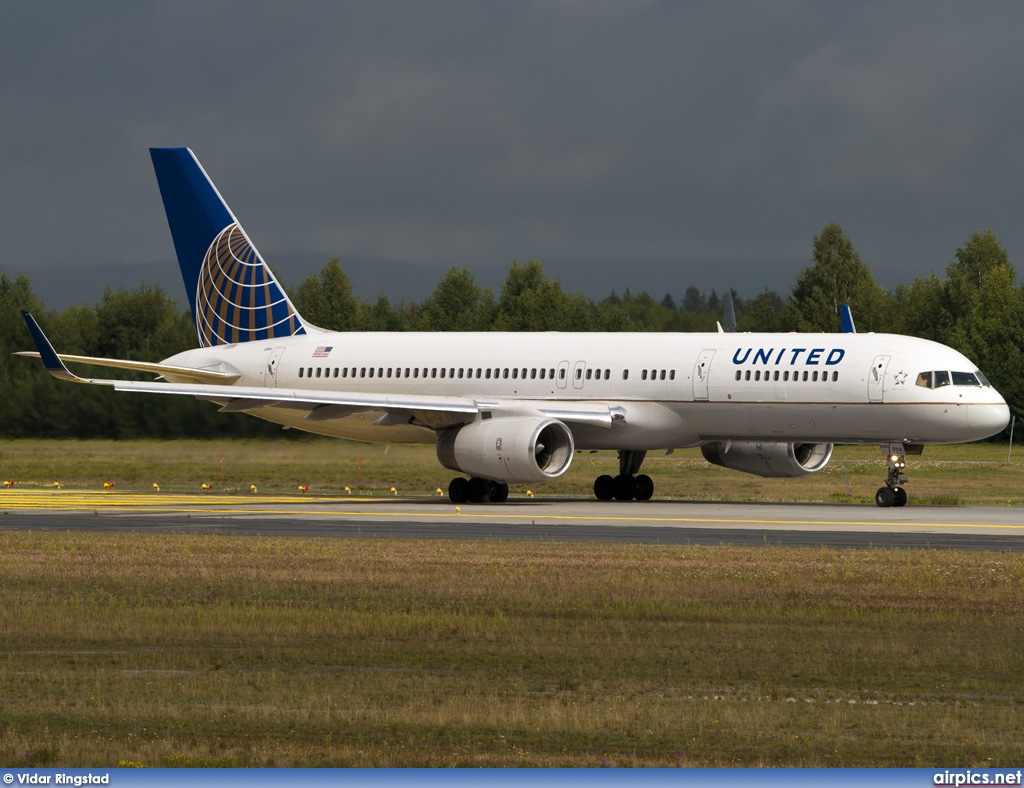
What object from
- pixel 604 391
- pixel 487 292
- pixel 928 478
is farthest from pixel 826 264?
pixel 604 391

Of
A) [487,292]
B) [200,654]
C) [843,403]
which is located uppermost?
[487,292]

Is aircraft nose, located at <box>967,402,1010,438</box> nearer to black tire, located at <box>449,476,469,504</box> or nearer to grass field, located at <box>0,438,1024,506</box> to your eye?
grass field, located at <box>0,438,1024,506</box>

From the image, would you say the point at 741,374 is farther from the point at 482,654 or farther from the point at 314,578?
the point at 482,654

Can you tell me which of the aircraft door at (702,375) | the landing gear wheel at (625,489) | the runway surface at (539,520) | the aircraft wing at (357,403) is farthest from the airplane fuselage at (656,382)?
the runway surface at (539,520)

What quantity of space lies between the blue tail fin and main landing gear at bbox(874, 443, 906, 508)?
17034mm

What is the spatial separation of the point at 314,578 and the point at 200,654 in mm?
5609

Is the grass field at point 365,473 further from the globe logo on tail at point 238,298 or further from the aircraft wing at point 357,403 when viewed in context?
the globe logo on tail at point 238,298

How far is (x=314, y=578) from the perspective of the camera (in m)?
19.3

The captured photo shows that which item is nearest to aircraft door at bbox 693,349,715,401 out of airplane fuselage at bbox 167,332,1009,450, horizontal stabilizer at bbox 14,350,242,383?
airplane fuselage at bbox 167,332,1009,450

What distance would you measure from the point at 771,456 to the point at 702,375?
138 inches

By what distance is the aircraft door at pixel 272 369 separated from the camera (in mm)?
42719

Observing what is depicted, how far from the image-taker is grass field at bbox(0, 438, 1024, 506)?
138 feet

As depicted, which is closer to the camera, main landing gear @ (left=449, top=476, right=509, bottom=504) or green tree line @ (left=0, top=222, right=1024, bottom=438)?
main landing gear @ (left=449, top=476, right=509, bottom=504)

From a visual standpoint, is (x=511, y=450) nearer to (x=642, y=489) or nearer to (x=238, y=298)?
(x=642, y=489)
